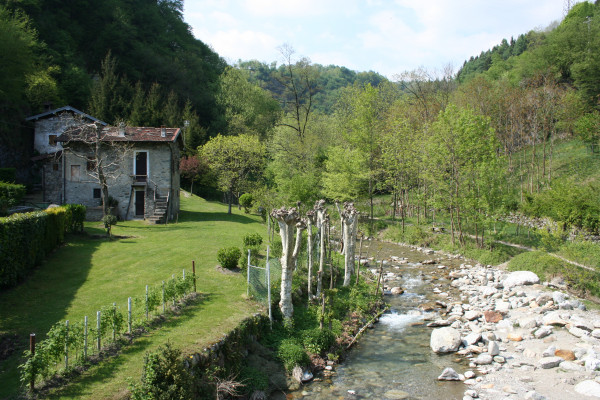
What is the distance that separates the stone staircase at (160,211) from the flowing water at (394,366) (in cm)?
1909

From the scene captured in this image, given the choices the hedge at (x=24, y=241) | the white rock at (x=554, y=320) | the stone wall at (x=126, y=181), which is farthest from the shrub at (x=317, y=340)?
the stone wall at (x=126, y=181)

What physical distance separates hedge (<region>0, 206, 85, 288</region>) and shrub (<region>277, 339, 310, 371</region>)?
9.73 metres

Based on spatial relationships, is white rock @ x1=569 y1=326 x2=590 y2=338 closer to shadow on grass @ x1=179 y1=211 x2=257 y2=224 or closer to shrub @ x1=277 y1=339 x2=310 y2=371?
shrub @ x1=277 y1=339 x2=310 y2=371

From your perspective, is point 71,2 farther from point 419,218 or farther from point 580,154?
point 580,154

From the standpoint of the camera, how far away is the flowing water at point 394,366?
11320mm

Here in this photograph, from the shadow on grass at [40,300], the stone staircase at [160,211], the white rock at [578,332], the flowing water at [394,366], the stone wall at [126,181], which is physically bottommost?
the flowing water at [394,366]

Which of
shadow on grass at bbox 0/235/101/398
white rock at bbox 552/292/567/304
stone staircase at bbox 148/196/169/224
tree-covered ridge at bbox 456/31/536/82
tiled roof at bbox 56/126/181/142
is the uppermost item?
tree-covered ridge at bbox 456/31/536/82

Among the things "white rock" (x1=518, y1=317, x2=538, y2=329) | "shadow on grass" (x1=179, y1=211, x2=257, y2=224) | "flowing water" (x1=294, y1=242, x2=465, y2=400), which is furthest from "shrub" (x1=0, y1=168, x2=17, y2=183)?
"white rock" (x1=518, y1=317, x2=538, y2=329)

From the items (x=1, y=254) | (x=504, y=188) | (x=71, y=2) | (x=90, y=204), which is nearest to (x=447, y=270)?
(x=504, y=188)

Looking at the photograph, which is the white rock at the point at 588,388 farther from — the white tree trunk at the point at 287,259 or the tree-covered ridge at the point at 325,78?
the tree-covered ridge at the point at 325,78

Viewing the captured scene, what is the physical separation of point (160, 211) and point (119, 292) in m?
17.3

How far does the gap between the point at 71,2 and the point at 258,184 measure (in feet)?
142

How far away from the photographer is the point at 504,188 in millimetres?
27375

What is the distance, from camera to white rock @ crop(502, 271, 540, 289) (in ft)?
64.7
